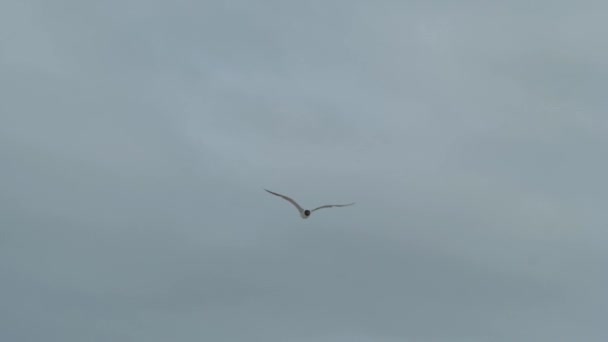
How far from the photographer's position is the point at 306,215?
416ft
